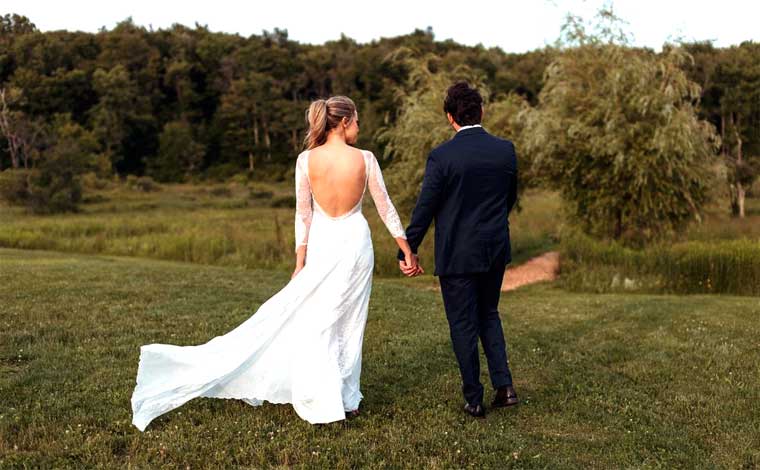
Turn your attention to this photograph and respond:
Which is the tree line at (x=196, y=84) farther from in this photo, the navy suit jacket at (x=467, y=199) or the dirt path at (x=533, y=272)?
the navy suit jacket at (x=467, y=199)

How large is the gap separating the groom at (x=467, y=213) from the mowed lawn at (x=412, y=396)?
2.74 ft

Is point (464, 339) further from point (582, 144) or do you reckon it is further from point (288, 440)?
point (582, 144)

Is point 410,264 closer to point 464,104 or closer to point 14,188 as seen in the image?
point 464,104

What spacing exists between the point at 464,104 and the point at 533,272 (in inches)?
530

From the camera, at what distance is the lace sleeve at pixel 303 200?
5371 mm

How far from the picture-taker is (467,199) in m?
5.24

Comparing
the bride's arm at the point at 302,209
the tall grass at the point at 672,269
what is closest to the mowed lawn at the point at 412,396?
the bride's arm at the point at 302,209

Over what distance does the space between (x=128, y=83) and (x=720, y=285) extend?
54.5 meters

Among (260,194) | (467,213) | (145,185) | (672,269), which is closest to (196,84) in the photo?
(145,185)

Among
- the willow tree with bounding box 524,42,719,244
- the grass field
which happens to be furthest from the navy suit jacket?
the grass field

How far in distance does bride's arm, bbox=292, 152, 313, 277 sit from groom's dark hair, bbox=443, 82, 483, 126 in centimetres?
114

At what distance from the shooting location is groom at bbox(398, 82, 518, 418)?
5.21 metres

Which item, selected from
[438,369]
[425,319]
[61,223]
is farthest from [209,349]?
[61,223]

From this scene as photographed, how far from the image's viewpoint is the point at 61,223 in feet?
85.5
